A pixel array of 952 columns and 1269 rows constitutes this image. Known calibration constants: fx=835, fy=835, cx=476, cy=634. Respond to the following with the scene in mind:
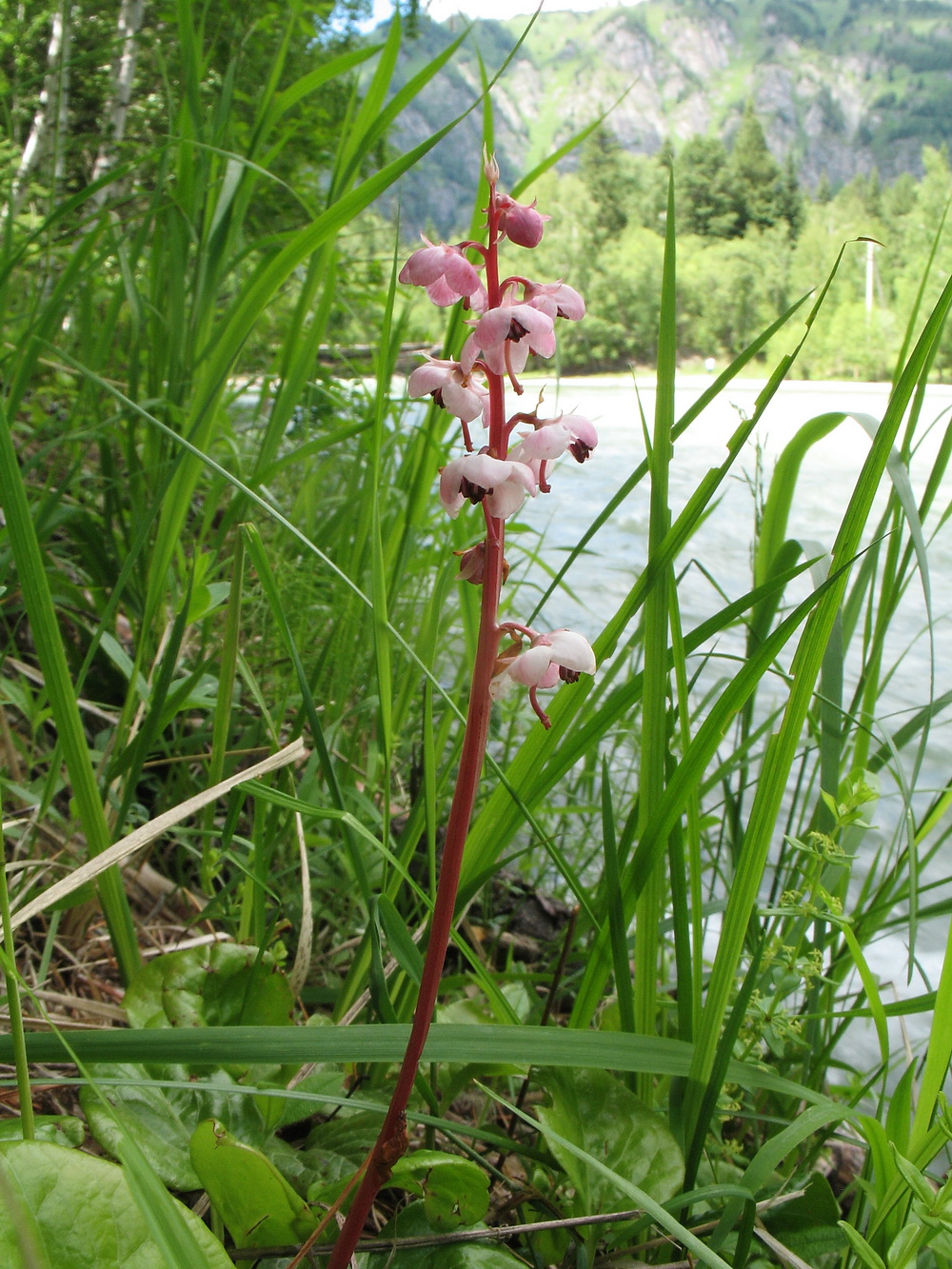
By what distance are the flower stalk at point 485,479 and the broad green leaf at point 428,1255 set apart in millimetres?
137

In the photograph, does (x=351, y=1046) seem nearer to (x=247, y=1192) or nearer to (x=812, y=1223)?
(x=247, y=1192)

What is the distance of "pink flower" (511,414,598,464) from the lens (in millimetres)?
492

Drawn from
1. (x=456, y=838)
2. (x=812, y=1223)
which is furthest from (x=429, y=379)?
(x=812, y=1223)

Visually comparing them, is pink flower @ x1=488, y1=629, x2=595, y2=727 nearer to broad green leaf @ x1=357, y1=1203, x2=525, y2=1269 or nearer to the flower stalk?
the flower stalk

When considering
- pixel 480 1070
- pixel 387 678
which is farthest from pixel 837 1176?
pixel 387 678

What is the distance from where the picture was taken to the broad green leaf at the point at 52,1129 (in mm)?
516

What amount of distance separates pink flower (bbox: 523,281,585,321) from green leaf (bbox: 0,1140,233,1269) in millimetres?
538

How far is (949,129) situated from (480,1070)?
259ft

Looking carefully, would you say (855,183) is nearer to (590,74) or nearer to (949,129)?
(949,129)

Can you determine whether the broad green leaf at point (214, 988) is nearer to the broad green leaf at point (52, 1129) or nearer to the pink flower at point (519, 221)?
the broad green leaf at point (52, 1129)

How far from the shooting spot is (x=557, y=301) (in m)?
0.51

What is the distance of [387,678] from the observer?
29.4 inches

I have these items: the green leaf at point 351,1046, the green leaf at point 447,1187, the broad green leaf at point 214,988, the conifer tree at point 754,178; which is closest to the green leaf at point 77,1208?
the green leaf at point 351,1046

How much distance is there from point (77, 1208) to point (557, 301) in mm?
574
